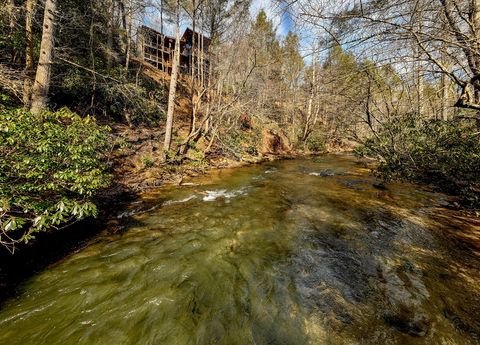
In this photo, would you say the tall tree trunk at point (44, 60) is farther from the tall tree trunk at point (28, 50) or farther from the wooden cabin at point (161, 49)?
the wooden cabin at point (161, 49)

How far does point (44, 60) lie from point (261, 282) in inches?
346

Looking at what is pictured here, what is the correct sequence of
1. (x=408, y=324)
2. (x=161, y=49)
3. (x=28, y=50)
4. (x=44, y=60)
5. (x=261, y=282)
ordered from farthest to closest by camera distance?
(x=161, y=49) < (x=28, y=50) < (x=44, y=60) < (x=261, y=282) < (x=408, y=324)

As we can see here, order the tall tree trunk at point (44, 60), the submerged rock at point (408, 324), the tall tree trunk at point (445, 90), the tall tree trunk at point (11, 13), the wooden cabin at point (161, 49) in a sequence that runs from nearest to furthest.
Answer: the submerged rock at point (408, 324) < the tall tree trunk at point (445, 90) < the tall tree trunk at point (44, 60) < the tall tree trunk at point (11, 13) < the wooden cabin at point (161, 49)

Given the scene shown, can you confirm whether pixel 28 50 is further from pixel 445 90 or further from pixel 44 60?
pixel 445 90

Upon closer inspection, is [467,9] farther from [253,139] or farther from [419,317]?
[253,139]

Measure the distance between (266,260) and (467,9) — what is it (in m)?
4.81

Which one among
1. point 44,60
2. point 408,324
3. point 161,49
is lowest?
point 408,324

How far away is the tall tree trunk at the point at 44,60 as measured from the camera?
264 inches

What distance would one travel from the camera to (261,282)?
372cm

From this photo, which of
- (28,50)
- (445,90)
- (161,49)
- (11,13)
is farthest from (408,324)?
(161,49)

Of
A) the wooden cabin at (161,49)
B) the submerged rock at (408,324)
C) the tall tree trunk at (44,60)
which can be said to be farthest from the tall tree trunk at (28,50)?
the wooden cabin at (161,49)

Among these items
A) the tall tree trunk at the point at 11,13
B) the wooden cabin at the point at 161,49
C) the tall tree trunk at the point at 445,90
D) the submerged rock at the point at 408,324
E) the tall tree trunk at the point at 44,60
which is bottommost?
the submerged rock at the point at 408,324

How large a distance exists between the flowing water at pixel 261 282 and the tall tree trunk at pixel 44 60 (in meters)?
4.72

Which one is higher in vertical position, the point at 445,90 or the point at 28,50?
the point at 28,50
